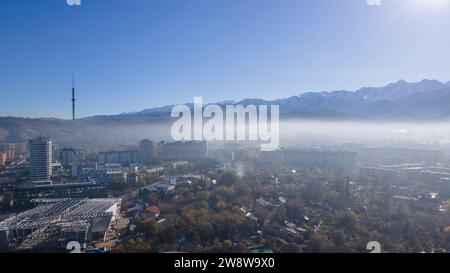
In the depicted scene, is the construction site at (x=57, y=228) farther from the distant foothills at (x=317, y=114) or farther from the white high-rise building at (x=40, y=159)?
the distant foothills at (x=317, y=114)

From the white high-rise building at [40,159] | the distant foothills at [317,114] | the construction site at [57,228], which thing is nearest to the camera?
the construction site at [57,228]

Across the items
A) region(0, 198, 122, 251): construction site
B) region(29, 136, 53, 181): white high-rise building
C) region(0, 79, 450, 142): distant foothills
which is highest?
region(0, 79, 450, 142): distant foothills

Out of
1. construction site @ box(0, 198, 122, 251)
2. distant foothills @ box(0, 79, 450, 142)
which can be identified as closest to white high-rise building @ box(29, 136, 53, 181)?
construction site @ box(0, 198, 122, 251)

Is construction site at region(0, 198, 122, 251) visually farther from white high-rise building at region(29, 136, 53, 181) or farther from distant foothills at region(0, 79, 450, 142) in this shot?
distant foothills at region(0, 79, 450, 142)

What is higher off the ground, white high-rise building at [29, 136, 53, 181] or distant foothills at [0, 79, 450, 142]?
distant foothills at [0, 79, 450, 142]

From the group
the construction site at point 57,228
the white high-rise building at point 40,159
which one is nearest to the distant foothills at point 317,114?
the white high-rise building at point 40,159
